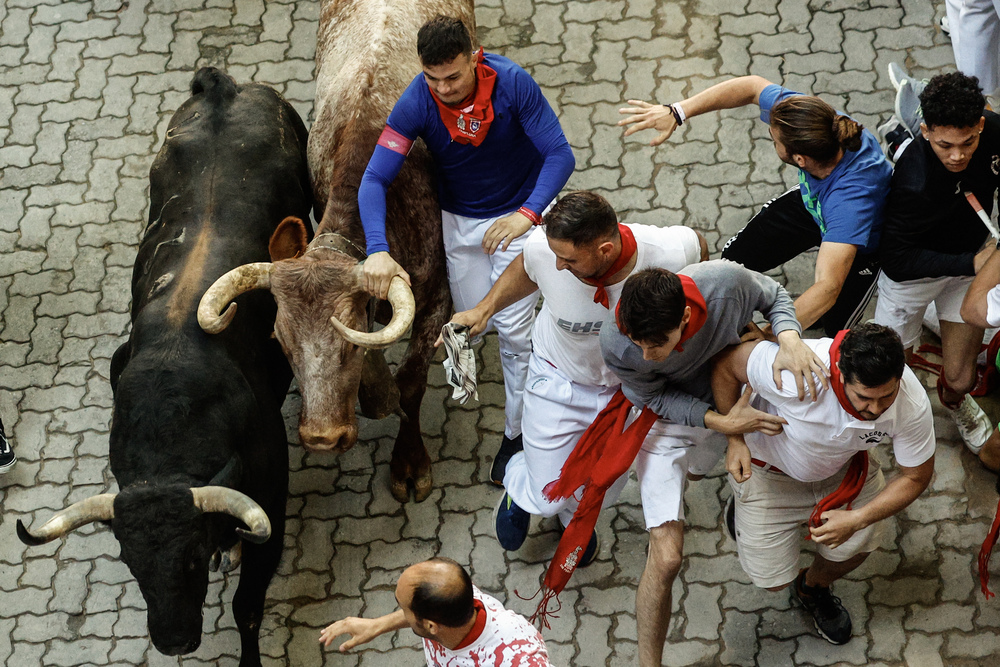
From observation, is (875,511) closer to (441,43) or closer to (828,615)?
(828,615)

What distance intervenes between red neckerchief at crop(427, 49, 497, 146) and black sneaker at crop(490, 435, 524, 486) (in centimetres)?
195

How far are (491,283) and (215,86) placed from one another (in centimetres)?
224

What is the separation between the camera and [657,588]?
458 cm

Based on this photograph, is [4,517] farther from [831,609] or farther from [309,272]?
[831,609]

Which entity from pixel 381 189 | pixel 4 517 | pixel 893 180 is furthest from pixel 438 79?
pixel 4 517

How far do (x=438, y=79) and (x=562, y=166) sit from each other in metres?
0.84

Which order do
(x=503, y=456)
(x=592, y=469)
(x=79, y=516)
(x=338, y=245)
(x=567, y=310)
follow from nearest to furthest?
(x=79, y=516), (x=567, y=310), (x=592, y=469), (x=338, y=245), (x=503, y=456)

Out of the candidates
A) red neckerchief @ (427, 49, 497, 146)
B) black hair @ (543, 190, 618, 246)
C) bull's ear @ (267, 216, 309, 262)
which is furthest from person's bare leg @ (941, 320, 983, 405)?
bull's ear @ (267, 216, 309, 262)

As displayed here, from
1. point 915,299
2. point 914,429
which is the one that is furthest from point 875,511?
point 915,299

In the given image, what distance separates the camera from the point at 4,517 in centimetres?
612

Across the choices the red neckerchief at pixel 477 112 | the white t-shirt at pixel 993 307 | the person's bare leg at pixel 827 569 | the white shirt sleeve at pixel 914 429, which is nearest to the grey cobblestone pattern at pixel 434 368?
the person's bare leg at pixel 827 569

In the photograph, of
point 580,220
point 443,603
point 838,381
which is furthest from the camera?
point 580,220

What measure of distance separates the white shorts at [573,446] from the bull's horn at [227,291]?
1.52 meters

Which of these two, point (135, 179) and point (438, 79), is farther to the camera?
point (135, 179)
